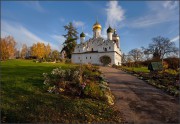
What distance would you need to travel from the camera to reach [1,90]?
8.77 m

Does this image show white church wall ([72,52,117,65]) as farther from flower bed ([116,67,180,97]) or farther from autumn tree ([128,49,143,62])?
flower bed ([116,67,180,97])

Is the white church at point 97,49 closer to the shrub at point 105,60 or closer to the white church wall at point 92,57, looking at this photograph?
the white church wall at point 92,57

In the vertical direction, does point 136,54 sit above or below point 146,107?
above

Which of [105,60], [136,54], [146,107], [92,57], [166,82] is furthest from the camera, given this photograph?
[136,54]

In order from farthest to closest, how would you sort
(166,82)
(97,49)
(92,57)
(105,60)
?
(97,49) → (92,57) → (105,60) → (166,82)

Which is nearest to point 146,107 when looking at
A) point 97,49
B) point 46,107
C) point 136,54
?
point 46,107

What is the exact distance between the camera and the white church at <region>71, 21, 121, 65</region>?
49.1 metres

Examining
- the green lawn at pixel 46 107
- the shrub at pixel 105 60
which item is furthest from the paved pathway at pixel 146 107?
the shrub at pixel 105 60

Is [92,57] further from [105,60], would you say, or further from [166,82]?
[166,82]

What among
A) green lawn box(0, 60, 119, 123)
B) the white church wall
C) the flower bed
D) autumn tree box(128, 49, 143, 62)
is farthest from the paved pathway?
autumn tree box(128, 49, 143, 62)

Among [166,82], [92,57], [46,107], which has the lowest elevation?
[46,107]

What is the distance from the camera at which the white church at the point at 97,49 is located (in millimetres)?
49125

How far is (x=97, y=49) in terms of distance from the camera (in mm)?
52156

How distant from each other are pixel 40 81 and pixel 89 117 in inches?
207
